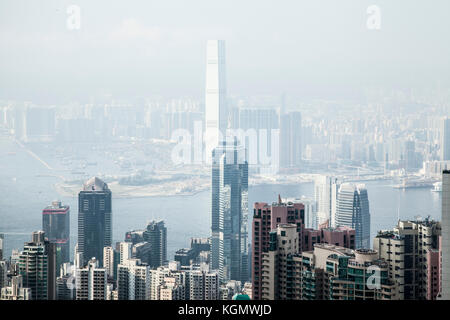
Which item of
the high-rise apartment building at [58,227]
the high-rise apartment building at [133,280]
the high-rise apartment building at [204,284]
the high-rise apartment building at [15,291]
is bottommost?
the high-rise apartment building at [204,284]

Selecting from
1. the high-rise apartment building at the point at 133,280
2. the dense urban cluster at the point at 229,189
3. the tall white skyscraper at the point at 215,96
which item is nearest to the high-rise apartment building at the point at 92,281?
the dense urban cluster at the point at 229,189

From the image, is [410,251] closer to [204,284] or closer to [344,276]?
[344,276]

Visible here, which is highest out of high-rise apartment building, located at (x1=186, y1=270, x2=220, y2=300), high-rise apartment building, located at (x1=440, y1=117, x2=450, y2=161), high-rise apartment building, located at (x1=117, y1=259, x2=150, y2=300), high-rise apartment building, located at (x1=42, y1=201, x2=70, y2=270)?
high-rise apartment building, located at (x1=440, y1=117, x2=450, y2=161)

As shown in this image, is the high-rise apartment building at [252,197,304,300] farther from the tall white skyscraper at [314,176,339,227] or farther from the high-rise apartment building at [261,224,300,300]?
the tall white skyscraper at [314,176,339,227]

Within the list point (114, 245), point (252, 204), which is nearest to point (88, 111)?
point (114, 245)

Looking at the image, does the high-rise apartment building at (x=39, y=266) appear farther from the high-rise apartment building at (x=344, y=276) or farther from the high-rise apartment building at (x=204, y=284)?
the high-rise apartment building at (x=344, y=276)

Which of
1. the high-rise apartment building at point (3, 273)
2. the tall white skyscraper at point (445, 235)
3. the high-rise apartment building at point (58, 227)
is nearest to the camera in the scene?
the tall white skyscraper at point (445, 235)

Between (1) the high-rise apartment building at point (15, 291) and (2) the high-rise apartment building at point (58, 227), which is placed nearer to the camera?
(1) the high-rise apartment building at point (15, 291)

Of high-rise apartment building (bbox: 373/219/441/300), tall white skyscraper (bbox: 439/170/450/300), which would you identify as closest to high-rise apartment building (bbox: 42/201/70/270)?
high-rise apartment building (bbox: 373/219/441/300)
